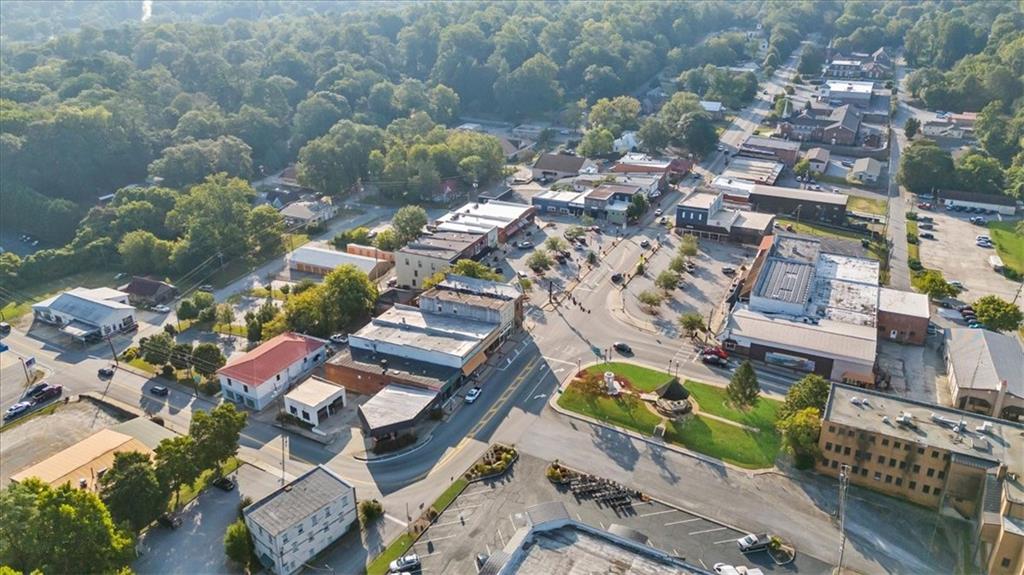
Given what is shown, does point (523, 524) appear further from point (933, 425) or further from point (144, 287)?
point (144, 287)

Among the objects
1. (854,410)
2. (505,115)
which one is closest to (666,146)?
(505,115)

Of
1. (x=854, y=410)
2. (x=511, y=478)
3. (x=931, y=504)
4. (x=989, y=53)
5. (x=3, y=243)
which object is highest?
(x=989, y=53)

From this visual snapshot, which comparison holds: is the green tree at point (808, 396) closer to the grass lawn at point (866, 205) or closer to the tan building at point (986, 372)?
the tan building at point (986, 372)

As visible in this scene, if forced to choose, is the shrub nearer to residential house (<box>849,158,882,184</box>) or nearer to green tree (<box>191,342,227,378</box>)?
green tree (<box>191,342,227,378</box>)

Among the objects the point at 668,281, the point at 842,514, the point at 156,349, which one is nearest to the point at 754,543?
the point at 842,514

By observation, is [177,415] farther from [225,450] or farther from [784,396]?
[784,396]

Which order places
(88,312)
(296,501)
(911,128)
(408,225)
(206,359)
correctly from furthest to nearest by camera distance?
(911,128) → (408,225) → (88,312) → (206,359) → (296,501)

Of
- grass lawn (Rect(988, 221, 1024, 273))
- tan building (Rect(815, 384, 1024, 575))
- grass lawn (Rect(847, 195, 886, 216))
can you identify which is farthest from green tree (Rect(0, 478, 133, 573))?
grass lawn (Rect(847, 195, 886, 216))
